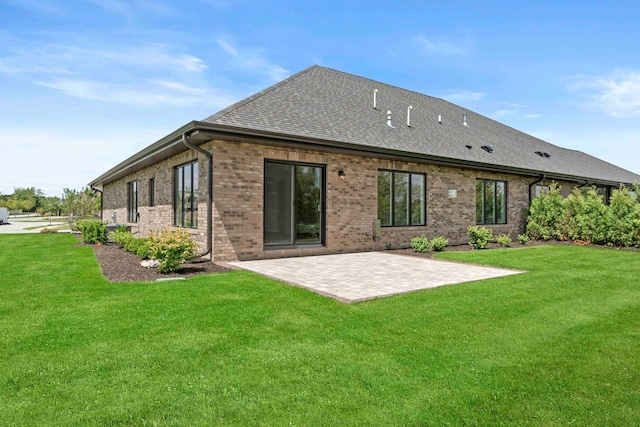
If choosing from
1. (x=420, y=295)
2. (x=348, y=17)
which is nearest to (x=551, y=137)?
(x=348, y=17)

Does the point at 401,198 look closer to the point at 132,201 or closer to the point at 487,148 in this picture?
the point at 487,148

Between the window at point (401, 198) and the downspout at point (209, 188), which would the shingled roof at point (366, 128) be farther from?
the window at point (401, 198)

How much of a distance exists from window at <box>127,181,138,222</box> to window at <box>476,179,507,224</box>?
51.0 ft

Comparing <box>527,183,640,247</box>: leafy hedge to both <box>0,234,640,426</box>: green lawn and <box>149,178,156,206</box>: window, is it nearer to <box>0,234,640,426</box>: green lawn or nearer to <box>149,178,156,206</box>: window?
<box>0,234,640,426</box>: green lawn

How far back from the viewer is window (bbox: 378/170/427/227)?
1226cm

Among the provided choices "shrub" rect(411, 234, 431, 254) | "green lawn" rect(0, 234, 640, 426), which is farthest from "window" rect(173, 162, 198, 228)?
"shrub" rect(411, 234, 431, 254)

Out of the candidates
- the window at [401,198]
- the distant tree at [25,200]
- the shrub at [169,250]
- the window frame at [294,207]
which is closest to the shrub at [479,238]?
the window at [401,198]

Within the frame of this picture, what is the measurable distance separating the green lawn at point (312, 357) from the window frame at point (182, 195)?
4852mm

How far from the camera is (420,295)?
19.1 feet

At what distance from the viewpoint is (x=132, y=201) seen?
19.4 m

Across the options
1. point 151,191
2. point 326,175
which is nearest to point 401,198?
point 326,175

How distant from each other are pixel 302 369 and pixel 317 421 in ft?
2.62

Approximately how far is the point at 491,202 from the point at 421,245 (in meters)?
5.86

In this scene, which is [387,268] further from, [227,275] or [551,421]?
[551,421]
